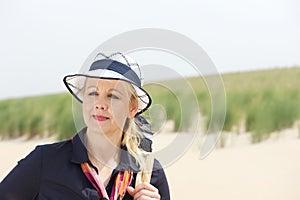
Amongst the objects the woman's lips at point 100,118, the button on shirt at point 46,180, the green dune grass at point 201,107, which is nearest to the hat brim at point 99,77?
the woman's lips at point 100,118

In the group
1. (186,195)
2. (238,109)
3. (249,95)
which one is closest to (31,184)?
(186,195)

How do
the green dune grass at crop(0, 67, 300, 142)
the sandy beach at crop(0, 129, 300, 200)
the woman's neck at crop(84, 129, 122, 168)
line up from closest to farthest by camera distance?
1. the woman's neck at crop(84, 129, 122, 168)
2. the sandy beach at crop(0, 129, 300, 200)
3. the green dune grass at crop(0, 67, 300, 142)

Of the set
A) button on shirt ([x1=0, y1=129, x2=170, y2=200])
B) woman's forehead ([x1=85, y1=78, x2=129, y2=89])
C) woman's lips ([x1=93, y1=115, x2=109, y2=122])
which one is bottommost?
button on shirt ([x1=0, y1=129, x2=170, y2=200])

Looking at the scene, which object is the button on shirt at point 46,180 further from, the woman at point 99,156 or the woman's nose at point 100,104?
the woman's nose at point 100,104

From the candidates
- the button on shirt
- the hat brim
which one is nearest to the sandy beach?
the hat brim

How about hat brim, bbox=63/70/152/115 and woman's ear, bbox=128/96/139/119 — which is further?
woman's ear, bbox=128/96/139/119

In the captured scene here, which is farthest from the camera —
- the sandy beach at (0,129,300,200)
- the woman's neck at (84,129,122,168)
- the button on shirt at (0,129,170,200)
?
the sandy beach at (0,129,300,200)

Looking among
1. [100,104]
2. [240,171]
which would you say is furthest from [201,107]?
[100,104]

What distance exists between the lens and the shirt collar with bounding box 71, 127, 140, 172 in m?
2.25

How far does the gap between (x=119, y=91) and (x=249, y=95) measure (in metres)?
15.0

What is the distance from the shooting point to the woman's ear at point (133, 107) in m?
2.40

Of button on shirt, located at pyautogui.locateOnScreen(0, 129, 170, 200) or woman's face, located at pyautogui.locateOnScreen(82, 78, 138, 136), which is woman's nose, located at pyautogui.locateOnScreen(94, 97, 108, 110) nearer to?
woman's face, located at pyautogui.locateOnScreen(82, 78, 138, 136)

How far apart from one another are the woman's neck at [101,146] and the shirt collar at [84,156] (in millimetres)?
24

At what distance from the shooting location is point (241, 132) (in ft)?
43.9
